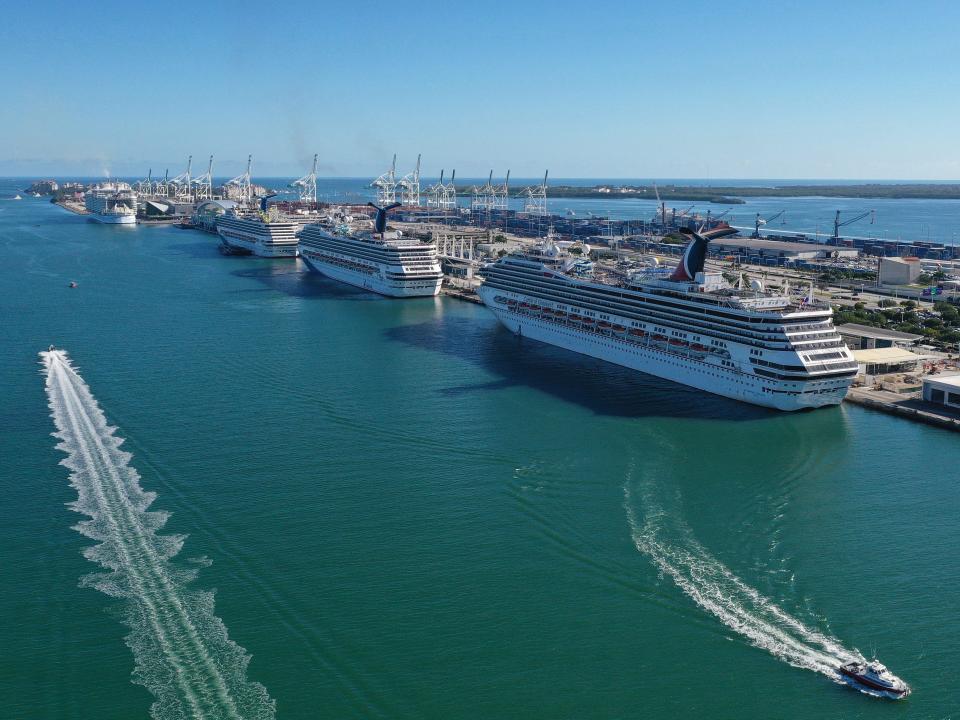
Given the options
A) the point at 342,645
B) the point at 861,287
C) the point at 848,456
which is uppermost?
the point at 861,287

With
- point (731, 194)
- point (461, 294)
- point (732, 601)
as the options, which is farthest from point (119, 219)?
point (731, 194)

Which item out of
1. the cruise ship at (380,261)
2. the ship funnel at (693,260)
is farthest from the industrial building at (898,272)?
the cruise ship at (380,261)

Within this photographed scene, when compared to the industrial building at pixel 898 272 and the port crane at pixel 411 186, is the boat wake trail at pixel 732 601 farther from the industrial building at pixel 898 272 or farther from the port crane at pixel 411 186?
the port crane at pixel 411 186

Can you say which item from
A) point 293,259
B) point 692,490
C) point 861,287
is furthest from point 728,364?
point 293,259

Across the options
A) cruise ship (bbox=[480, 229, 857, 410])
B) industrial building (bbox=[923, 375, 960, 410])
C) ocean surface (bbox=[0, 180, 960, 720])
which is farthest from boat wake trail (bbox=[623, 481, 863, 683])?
industrial building (bbox=[923, 375, 960, 410])

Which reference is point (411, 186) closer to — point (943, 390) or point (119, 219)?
point (119, 219)

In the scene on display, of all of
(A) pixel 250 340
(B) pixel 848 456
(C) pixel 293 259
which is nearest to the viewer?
(B) pixel 848 456

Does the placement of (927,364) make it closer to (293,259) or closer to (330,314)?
(330,314)
